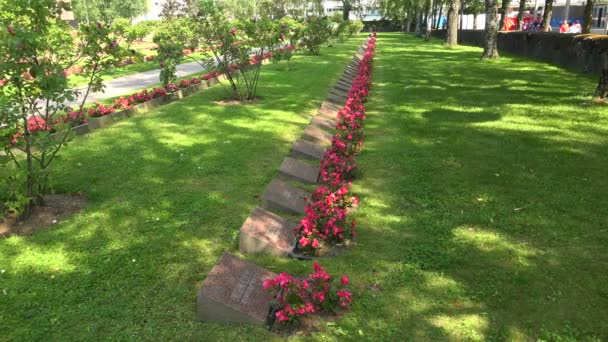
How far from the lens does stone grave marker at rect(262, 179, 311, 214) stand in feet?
18.2

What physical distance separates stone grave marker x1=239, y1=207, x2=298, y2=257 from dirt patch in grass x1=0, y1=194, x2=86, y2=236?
241 centimetres

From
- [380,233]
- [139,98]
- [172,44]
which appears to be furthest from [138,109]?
[380,233]

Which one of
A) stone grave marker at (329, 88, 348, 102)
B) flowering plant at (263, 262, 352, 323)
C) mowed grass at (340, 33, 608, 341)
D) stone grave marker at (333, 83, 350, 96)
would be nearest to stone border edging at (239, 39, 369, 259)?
mowed grass at (340, 33, 608, 341)

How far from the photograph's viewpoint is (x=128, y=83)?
18.7 m

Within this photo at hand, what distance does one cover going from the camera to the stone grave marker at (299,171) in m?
6.52

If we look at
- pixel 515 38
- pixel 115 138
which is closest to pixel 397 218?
pixel 115 138

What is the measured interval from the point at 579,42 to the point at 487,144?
12.1 meters

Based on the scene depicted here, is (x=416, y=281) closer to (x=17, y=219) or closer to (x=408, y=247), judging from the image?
(x=408, y=247)

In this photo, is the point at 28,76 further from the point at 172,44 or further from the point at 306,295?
the point at 172,44

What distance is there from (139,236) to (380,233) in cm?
272

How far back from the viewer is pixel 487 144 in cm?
820

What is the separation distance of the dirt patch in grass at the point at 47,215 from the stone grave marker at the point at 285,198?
242 centimetres

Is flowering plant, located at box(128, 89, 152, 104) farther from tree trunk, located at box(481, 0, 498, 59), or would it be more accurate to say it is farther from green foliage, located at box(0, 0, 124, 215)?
tree trunk, located at box(481, 0, 498, 59)

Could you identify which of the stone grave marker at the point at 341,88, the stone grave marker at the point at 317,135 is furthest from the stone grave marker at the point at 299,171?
the stone grave marker at the point at 341,88
